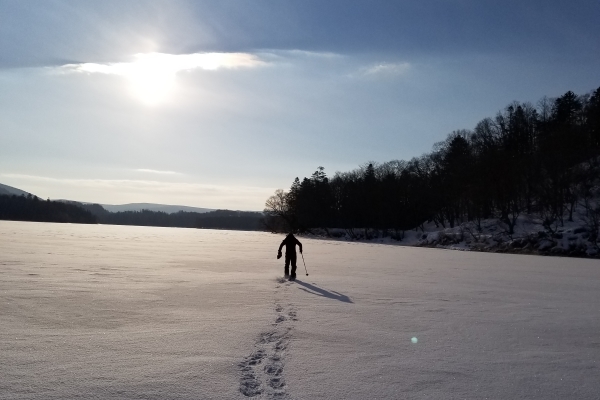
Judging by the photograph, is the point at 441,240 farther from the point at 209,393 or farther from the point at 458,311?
the point at 209,393

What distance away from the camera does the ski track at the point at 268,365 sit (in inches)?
177

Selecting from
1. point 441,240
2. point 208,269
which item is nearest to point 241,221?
point 441,240

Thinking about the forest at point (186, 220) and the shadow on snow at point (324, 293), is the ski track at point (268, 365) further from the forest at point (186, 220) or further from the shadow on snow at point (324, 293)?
the forest at point (186, 220)

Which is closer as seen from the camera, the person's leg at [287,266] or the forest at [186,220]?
the person's leg at [287,266]

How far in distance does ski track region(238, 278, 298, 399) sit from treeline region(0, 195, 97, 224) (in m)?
142

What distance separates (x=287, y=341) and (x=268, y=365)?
113cm

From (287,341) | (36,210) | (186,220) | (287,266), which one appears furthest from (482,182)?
(186,220)

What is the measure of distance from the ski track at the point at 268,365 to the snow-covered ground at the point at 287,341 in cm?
2

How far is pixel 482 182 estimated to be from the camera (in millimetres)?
55906

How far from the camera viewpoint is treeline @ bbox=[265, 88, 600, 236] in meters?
50.5

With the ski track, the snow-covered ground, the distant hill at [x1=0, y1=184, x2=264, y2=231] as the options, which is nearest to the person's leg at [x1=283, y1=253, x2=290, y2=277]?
the snow-covered ground

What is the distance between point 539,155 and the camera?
177 feet

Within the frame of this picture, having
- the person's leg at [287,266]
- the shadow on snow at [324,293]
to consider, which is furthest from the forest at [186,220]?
the shadow on snow at [324,293]

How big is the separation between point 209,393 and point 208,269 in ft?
40.0
